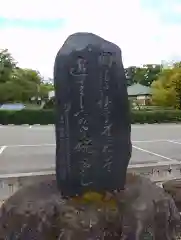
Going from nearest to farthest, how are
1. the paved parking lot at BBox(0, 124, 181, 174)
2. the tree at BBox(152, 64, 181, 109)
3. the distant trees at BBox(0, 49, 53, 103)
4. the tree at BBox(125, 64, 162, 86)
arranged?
the paved parking lot at BBox(0, 124, 181, 174)
the tree at BBox(152, 64, 181, 109)
the distant trees at BBox(0, 49, 53, 103)
the tree at BBox(125, 64, 162, 86)

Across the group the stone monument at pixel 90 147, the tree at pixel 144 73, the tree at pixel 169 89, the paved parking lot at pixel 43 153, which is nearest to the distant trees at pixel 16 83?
the tree at pixel 169 89

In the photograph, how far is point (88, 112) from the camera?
3744mm

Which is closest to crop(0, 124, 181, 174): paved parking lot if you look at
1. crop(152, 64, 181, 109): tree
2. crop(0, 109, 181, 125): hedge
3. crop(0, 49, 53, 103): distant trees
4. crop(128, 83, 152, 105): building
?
crop(0, 109, 181, 125): hedge

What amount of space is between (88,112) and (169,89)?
23.9 m

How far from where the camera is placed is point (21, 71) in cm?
3225

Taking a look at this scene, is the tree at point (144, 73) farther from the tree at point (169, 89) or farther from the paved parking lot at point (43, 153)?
the paved parking lot at point (43, 153)

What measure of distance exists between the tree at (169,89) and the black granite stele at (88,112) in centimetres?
2298

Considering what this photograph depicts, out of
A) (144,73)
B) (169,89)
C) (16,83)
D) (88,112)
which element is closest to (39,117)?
(16,83)

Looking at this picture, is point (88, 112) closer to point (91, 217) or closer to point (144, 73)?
point (91, 217)

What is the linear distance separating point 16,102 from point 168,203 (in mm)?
27362

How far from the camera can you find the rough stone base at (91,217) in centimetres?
343

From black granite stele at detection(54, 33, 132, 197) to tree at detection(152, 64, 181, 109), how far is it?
75.4ft

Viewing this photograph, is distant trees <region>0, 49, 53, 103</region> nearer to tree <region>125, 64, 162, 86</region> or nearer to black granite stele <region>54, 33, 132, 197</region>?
tree <region>125, 64, 162, 86</region>

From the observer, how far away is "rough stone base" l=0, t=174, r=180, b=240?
343cm
